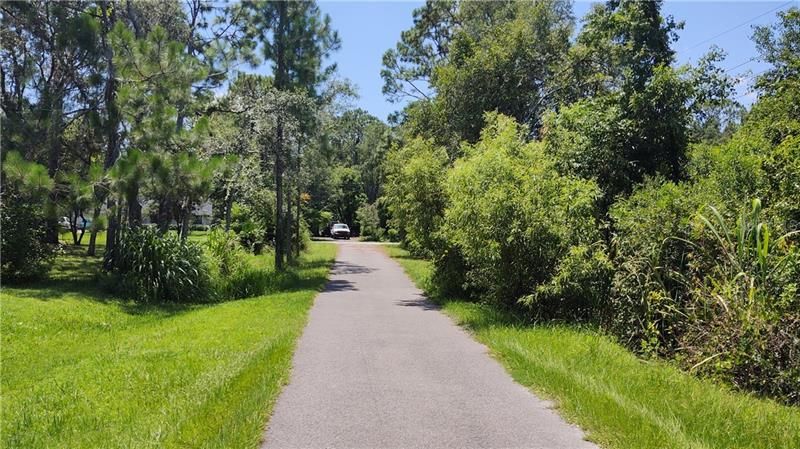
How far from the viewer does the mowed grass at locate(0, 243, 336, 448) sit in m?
5.38

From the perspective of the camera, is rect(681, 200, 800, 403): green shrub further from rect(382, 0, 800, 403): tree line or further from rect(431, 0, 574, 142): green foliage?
rect(431, 0, 574, 142): green foliage

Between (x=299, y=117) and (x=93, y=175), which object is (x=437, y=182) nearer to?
(x=299, y=117)

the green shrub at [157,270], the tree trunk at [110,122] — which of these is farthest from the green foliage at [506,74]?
the tree trunk at [110,122]

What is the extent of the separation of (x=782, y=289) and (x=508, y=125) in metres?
6.90

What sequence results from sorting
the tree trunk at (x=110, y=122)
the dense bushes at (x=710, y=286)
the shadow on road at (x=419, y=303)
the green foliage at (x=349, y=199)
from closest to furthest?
the dense bushes at (x=710, y=286)
the shadow on road at (x=419, y=303)
the tree trunk at (x=110, y=122)
the green foliage at (x=349, y=199)

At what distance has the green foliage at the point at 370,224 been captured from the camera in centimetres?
5174

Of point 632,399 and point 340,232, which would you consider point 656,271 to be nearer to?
point 632,399

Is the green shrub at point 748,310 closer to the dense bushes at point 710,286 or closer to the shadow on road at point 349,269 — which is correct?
the dense bushes at point 710,286

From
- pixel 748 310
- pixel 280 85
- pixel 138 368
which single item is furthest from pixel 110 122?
pixel 748 310

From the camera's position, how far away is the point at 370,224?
5309 cm

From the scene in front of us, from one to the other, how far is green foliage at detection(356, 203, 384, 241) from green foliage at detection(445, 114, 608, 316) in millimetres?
39675

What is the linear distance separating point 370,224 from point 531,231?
141 ft

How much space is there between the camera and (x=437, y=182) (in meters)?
16.1

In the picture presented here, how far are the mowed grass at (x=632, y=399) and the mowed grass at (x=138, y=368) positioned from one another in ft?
9.94
